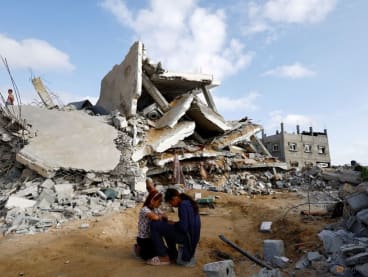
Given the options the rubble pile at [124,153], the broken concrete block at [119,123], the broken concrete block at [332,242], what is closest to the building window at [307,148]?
the rubble pile at [124,153]

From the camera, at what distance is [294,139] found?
1608 inches

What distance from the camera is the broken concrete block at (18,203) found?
6.80 metres

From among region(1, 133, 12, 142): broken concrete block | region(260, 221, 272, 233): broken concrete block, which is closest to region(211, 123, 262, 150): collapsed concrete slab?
region(260, 221, 272, 233): broken concrete block

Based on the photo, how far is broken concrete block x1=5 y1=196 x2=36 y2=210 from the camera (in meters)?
6.80

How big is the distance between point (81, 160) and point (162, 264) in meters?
5.40

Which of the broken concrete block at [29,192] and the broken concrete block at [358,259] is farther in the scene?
the broken concrete block at [29,192]

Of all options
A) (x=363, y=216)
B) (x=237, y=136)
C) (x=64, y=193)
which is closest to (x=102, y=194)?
(x=64, y=193)

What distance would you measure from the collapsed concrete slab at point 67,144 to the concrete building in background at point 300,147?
32842mm

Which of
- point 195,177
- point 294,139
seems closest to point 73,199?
point 195,177

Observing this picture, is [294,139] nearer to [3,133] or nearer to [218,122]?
[218,122]

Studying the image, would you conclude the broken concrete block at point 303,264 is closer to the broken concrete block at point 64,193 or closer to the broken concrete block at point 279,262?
the broken concrete block at point 279,262

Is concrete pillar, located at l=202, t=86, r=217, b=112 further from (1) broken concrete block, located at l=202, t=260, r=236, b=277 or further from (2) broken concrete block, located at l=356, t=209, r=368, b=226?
(1) broken concrete block, located at l=202, t=260, r=236, b=277

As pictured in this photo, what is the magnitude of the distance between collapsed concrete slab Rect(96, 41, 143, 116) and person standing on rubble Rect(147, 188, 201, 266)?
8037 millimetres

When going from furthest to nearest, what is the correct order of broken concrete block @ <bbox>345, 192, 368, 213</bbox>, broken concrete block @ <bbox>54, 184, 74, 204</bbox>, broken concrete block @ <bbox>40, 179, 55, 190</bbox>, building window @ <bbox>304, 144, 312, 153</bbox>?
building window @ <bbox>304, 144, 312, 153</bbox> < broken concrete block @ <bbox>40, 179, 55, 190</bbox> < broken concrete block @ <bbox>54, 184, 74, 204</bbox> < broken concrete block @ <bbox>345, 192, 368, 213</bbox>
